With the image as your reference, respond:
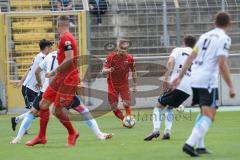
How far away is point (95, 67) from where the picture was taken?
24734 millimetres

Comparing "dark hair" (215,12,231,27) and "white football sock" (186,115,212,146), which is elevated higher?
"dark hair" (215,12,231,27)

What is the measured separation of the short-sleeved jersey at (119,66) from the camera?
18.2m

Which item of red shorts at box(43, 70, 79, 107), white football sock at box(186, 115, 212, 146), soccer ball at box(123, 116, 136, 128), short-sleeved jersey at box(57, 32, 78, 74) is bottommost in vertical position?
soccer ball at box(123, 116, 136, 128)

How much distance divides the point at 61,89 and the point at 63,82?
0.13 meters

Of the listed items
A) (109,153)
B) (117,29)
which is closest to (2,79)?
(117,29)

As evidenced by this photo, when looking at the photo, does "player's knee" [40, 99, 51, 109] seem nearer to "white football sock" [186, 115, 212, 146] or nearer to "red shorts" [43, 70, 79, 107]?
"red shorts" [43, 70, 79, 107]

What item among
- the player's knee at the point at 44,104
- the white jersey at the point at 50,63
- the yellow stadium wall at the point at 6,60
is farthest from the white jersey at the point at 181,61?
the yellow stadium wall at the point at 6,60

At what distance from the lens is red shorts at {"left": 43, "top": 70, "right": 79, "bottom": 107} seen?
12.7 metres

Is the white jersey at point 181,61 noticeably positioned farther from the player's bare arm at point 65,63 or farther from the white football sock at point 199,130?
the white football sock at point 199,130

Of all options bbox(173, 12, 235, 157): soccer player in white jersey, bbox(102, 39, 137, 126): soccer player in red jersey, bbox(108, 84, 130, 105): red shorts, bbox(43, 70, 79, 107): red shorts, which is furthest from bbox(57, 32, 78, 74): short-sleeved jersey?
bbox(108, 84, 130, 105): red shorts

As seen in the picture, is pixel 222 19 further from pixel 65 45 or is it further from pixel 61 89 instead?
pixel 61 89

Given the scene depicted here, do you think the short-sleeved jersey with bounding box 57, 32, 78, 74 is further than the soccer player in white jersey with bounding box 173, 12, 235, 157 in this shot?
Yes

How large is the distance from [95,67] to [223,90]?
4.50m

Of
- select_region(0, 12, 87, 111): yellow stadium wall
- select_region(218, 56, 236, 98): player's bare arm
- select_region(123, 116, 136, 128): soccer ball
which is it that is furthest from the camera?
select_region(0, 12, 87, 111): yellow stadium wall
